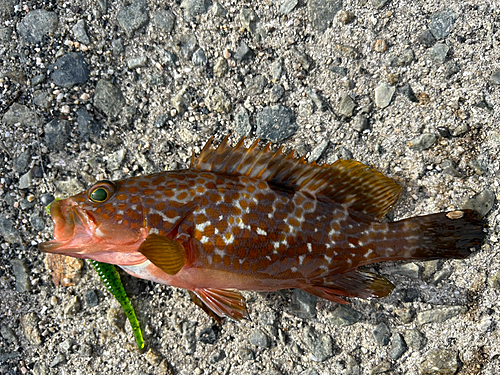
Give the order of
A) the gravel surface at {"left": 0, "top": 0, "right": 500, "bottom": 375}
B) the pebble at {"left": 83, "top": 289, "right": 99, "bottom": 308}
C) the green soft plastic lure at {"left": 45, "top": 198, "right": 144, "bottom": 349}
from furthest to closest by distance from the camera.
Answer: the pebble at {"left": 83, "top": 289, "right": 99, "bottom": 308} < the gravel surface at {"left": 0, "top": 0, "right": 500, "bottom": 375} < the green soft plastic lure at {"left": 45, "top": 198, "right": 144, "bottom": 349}

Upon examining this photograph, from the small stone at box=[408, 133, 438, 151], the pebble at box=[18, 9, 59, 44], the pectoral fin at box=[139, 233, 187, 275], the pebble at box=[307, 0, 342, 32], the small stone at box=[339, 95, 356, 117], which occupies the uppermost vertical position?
the pebble at box=[307, 0, 342, 32]

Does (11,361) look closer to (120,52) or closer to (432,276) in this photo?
(120,52)

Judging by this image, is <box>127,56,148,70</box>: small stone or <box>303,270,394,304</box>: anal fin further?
<box>127,56,148,70</box>: small stone

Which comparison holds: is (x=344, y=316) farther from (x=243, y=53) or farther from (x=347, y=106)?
(x=243, y=53)

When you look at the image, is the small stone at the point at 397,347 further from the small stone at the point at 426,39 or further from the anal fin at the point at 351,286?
the small stone at the point at 426,39

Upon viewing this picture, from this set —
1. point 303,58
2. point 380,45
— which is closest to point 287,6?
point 303,58

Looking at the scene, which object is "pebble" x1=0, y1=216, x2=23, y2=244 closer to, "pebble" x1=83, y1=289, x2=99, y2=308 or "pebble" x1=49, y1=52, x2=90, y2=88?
"pebble" x1=83, y1=289, x2=99, y2=308

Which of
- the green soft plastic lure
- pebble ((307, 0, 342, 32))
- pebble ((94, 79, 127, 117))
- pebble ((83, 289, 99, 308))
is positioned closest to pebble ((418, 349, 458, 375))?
the green soft plastic lure

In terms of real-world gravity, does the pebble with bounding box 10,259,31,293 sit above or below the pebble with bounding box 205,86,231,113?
below
